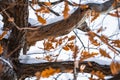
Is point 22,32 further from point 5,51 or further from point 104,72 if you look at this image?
point 104,72

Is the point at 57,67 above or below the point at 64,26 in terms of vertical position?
below

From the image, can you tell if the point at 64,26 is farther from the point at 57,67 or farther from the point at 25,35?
the point at 25,35

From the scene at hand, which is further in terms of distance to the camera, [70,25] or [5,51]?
[5,51]

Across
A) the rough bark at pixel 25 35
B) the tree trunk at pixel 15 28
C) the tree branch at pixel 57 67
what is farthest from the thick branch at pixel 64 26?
the tree branch at pixel 57 67

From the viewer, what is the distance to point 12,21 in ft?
12.0

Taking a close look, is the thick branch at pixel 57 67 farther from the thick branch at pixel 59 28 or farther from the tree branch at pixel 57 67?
the thick branch at pixel 59 28

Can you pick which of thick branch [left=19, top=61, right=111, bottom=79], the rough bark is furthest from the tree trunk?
thick branch [left=19, top=61, right=111, bottom=79]

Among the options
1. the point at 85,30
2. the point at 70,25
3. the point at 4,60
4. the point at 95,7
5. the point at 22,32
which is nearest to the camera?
the point at 95,7

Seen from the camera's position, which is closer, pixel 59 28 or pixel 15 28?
pixel 59 28

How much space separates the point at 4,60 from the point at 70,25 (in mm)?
985

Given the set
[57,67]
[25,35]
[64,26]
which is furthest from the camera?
[25,35]

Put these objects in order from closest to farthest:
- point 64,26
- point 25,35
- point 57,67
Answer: point 64,26 → point 57,67 → point 25,35

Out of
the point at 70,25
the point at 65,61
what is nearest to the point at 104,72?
the point at 65,61

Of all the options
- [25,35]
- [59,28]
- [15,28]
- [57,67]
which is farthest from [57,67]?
[15,28]
